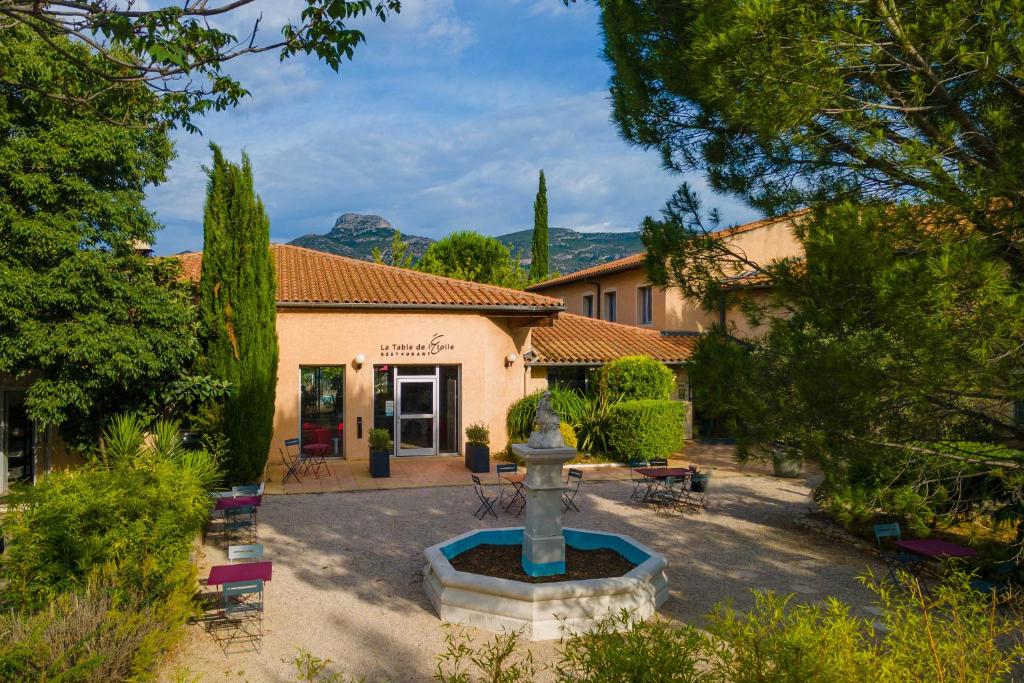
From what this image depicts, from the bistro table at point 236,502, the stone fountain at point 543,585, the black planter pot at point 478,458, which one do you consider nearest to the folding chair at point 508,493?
the black planter pot at point 478,458

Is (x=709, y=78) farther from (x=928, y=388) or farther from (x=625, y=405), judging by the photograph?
(x=625, y=405)

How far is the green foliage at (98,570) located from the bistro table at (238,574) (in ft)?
0.80

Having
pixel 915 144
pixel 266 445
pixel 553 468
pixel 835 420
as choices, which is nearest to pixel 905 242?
pixel 915 144

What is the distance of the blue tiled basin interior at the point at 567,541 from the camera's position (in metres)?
8.38

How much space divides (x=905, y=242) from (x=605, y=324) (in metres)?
18.1

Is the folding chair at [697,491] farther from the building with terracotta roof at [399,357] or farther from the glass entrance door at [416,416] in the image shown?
the glass entrance door at [416,416]

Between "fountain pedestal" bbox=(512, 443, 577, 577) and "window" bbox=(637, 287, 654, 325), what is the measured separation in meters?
16.8

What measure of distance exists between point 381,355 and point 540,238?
2743cm

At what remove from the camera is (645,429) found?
16375 millimetres

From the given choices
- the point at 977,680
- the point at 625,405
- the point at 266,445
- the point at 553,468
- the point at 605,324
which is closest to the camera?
the point at 977,680

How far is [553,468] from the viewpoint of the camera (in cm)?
776

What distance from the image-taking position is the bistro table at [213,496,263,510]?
9.77 metres

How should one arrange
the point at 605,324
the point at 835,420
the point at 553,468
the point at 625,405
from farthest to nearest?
the point at 605,324, the point at 625,405, the point at 553,468, the point at 835,420

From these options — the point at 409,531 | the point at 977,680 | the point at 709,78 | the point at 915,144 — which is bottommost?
the point at 409,531
